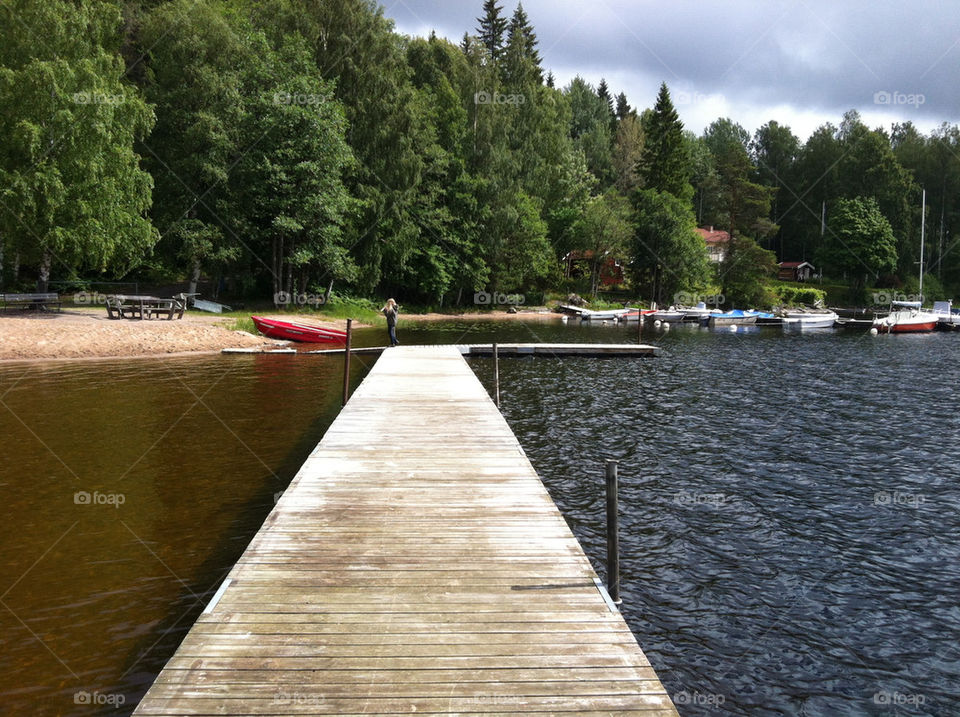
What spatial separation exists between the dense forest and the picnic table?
7.17ft

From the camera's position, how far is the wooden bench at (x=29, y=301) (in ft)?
100

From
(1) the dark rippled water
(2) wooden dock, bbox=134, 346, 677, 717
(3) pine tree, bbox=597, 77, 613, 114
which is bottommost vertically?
(1) the dark rippled water

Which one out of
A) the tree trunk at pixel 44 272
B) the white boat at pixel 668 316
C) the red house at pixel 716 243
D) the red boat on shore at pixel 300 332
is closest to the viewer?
the tree trunk at pixel 44 272

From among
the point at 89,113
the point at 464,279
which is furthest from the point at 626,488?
the point at 464,279

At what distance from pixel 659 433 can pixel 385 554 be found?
37.1 ft

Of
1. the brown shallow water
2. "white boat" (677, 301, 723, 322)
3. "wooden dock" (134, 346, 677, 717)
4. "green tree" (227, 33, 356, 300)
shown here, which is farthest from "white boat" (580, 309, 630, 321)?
"wooden dock" (134, 346, 677, 717)

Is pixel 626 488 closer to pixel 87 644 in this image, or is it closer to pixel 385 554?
pixel 385 554

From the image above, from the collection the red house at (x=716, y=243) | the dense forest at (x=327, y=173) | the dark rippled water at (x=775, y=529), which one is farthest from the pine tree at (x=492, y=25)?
the dark rippled water at (x=775, y=529)

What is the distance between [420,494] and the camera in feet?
29.7

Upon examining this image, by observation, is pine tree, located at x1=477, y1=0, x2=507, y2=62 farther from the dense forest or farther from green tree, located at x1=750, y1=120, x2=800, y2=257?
green tree, located at x1=750, y1=120, x2=800, y2=257

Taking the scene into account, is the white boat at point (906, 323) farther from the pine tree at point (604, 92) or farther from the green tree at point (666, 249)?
the pine tree at point (604, 92)

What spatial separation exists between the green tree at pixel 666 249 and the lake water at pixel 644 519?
159 ft

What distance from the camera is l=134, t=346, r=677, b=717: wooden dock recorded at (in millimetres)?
4539

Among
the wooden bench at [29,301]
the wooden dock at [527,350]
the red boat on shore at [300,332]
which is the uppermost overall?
the wooden bench at [29,301]
